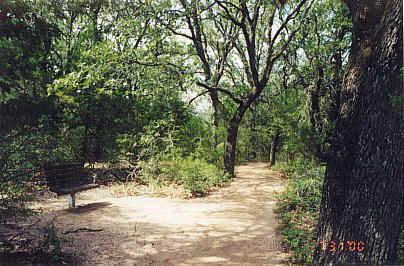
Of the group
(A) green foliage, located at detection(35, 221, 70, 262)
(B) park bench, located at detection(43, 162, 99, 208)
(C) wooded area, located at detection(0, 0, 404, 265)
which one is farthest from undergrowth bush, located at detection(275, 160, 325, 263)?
(B) park bench, located at detection(43, 162, 99, 208)

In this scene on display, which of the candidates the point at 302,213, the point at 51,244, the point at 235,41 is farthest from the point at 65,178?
the point at 235,41

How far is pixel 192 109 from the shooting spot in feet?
35.4

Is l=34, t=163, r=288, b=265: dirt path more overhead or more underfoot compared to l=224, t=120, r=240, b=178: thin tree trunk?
more underfoot

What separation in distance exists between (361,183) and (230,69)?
12.9m

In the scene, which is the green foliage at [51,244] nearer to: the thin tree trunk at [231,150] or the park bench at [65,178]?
the park bench at [65,178]

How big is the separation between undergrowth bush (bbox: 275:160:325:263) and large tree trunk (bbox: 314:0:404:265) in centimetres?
105

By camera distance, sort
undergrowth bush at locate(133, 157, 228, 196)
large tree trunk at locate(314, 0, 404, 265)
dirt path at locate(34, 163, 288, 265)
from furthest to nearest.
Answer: undergrowth bush at locate(133, 157, 228, 196)
dirt path at locate(34, 163, 288, 265)
large tree trunk at locate(314, 0, 404, 265)

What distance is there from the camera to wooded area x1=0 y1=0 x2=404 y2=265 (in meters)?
2.32

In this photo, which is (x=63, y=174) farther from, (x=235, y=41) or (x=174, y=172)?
(x=235, y=41)

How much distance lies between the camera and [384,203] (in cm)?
228

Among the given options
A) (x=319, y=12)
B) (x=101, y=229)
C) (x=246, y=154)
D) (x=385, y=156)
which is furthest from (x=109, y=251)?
(x=246, y=154)

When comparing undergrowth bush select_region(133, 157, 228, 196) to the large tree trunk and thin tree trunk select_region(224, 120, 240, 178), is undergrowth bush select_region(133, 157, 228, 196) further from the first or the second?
the large tree trunk

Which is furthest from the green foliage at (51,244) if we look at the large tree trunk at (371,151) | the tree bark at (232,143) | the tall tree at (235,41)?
the tree bark at (232,143)

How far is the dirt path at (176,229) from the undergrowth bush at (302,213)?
0.70 ft
